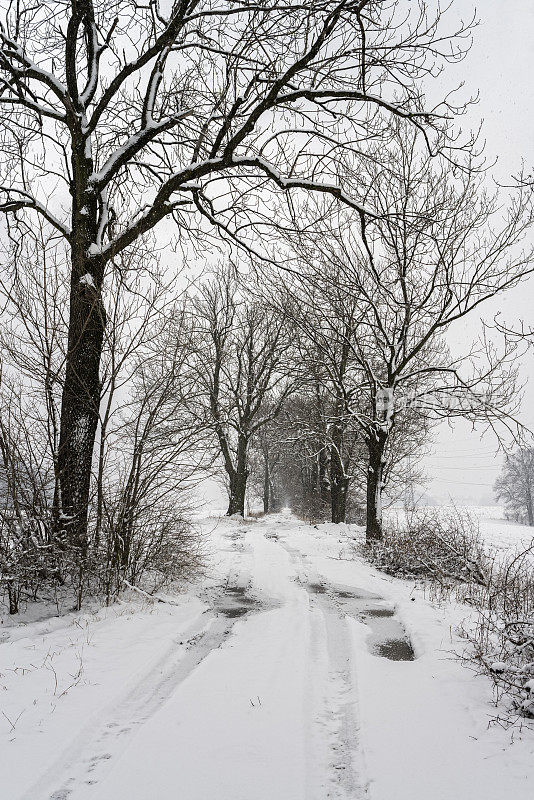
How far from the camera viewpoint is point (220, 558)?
32.1 feet

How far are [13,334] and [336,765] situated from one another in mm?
4969

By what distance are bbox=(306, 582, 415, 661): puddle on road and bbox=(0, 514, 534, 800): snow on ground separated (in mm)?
36

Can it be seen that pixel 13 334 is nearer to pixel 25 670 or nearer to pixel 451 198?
pixel 25 670

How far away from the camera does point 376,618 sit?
5.79m

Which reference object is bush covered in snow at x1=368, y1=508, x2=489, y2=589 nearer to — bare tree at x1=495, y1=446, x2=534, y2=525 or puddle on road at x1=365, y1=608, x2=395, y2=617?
puddle on road at x1=365, y1=608, x2=395, y2=617

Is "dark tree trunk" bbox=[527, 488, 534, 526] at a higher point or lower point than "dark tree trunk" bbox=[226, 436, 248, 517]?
lower

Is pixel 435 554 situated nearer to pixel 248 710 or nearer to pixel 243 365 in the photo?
pixel 248 710

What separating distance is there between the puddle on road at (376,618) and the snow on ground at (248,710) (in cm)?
4

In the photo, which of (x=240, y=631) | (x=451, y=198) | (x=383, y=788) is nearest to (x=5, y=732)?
(x=383, y=788)

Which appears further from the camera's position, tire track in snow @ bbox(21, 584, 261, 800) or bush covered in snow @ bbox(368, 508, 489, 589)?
bush covered in snow @ bbox(368, 508, 489, 589)

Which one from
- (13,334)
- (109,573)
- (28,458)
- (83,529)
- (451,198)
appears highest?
(451,198)

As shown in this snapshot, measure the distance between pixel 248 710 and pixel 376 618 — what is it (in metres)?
2.96

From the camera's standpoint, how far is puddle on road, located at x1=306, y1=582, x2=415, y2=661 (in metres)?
4.63

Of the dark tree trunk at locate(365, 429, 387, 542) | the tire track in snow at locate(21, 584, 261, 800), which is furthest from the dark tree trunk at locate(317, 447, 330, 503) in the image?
the tire track in snow at locate(21, 584, 261, 800)
